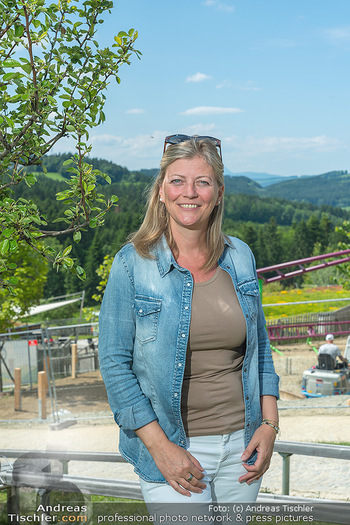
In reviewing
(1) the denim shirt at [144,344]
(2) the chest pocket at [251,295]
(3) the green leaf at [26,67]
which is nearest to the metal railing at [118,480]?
(1) the denim shirt at [144,344]

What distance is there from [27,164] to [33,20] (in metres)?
0.66

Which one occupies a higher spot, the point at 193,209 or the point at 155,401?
the point at 193,209

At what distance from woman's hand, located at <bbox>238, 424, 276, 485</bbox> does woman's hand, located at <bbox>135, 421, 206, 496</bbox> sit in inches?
7.6

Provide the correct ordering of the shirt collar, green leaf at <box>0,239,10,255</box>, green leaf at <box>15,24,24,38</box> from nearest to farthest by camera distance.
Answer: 1. the shirt collar
2. green leaf at <box>0,239,10,255</box>
3. green leaf at <box>15,24,24,38</box>

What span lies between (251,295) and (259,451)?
1.80ft

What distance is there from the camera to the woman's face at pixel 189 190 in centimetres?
196

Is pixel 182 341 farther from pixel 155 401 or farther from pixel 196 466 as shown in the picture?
pixel 196 466

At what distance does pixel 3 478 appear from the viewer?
305cm

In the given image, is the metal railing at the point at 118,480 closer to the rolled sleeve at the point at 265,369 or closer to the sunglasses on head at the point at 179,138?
the rolled sleeve at the point at 265,369

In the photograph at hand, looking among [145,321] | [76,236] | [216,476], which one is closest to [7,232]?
[76,236]

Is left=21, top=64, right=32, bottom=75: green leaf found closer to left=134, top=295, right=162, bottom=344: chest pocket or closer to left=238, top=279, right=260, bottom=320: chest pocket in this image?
left=134, top=295, right=162, bottom=344: chest pocket

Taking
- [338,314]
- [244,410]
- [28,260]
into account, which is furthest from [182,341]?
[338,314]

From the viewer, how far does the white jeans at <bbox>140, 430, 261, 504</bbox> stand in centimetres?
187

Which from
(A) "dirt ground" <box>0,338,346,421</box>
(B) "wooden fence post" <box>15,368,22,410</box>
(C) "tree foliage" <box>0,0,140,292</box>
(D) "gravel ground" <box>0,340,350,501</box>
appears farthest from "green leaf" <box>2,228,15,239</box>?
(B) "wooden fence post" <box>15,368,22,410</box>
